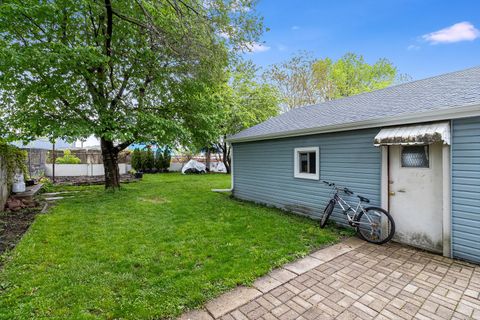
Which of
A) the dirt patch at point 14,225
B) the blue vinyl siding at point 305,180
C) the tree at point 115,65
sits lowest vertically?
the dirt patch at point 14,225

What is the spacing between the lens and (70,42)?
754 cm

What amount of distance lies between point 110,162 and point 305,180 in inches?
298

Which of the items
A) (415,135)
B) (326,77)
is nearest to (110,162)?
(415,135)

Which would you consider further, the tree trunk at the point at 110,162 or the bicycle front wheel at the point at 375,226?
the tree trunk at the point at 110,162

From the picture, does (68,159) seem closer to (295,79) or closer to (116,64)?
(116,64)

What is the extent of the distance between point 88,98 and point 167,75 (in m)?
2.76

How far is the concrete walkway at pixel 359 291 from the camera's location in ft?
7.86

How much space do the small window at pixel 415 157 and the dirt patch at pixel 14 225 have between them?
7067 mm

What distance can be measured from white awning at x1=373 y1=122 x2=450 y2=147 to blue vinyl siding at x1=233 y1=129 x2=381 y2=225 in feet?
1.55

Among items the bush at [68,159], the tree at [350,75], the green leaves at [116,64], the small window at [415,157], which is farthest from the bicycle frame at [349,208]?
the tree at [350,75]

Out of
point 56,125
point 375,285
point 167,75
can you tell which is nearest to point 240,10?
point 167,75

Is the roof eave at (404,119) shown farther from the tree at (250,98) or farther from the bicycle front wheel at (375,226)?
the tree at (250,98)

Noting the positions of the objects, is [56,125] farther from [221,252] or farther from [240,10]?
[240,10]

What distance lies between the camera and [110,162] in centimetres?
928
